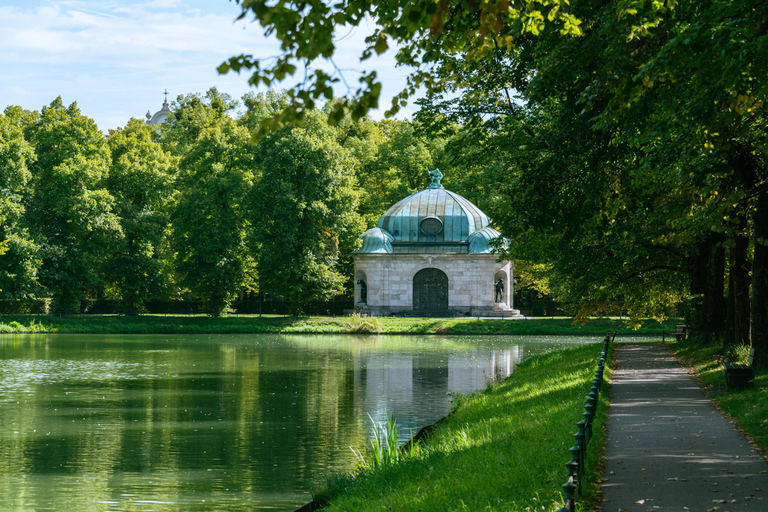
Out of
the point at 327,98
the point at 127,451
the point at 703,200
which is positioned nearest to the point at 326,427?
the point at 127,451

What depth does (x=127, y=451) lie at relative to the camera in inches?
624

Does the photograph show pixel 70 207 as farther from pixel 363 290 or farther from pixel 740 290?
pixel 740 290

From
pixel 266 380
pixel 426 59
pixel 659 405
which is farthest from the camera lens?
pixel 266 380

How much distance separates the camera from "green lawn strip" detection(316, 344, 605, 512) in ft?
31.0

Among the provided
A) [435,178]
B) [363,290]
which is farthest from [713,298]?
[435,178]

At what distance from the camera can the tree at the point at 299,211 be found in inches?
2288

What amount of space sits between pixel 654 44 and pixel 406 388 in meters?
15.2

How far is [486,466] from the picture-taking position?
35.7 feet

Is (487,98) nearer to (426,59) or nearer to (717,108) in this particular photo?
(717,108)

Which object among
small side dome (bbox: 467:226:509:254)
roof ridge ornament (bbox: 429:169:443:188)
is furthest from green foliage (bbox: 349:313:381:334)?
roof ridge ornament (bbox: 429:169:443:188)

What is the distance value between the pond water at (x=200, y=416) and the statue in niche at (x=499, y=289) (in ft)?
73.5

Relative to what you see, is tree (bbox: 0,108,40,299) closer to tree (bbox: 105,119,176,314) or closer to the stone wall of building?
tree (bbox: 105,119,176,314)

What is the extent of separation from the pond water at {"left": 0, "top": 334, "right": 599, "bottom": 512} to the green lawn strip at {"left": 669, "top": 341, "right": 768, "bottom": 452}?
5.78 metres

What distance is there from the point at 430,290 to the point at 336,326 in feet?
36.8
